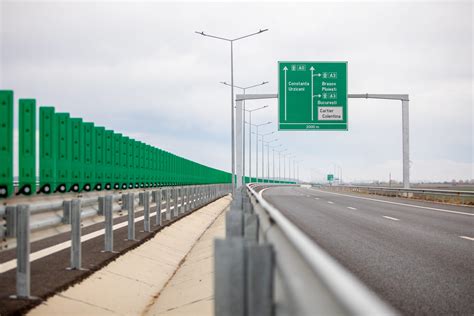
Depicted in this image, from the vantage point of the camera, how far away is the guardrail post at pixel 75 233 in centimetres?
802

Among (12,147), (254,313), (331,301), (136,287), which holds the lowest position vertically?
(136,287)

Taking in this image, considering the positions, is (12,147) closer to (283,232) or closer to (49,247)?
(49,247)

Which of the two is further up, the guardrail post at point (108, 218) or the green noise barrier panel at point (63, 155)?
the green noise barrier panel at point (63, 155)

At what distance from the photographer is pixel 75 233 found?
805 cm

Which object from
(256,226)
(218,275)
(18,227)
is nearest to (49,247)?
(18,227)

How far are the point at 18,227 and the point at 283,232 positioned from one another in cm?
395

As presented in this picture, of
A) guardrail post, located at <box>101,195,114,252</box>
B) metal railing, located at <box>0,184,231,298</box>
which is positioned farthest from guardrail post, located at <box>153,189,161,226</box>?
guardrail post, located at <box>101,195,114,252</box>

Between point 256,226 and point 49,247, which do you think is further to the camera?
point 49,247

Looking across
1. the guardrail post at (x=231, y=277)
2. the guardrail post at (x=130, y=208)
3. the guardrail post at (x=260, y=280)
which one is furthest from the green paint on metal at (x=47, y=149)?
the guardrail post at (x=260, y=280)

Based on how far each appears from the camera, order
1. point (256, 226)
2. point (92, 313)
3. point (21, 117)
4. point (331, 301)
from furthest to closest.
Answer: point (21, 117)
point (92, 313)
point (256, 226)
point (331, 301)

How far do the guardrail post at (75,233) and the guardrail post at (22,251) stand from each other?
4.59ft

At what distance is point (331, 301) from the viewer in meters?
1.87

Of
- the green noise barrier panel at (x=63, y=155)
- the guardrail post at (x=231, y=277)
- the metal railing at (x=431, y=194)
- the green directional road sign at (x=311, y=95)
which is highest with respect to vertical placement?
the green directional road sign at (x=311, y=95)

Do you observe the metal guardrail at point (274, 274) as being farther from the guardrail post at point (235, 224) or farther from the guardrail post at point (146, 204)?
the guardrail post at point (146, 204)
